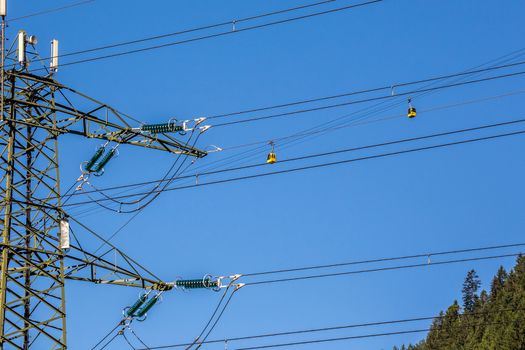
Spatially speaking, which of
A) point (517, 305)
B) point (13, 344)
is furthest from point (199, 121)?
point (517, 305)

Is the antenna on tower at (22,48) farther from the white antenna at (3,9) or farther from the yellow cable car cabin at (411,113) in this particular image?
the yellow cable car cabin at (411,113)

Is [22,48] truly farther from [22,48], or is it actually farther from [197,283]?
[197,283]

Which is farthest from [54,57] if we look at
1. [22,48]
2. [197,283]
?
[197,283]

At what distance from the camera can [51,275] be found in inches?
1624

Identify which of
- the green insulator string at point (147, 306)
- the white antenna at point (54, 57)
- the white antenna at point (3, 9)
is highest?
the white antenna at point (3, 9)

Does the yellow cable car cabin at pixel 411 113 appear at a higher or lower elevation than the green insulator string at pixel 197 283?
higher

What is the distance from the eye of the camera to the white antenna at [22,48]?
44325 mm

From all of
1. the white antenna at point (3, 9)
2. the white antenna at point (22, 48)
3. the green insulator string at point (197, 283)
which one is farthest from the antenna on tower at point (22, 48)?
the green insulator string at point (197, 283)

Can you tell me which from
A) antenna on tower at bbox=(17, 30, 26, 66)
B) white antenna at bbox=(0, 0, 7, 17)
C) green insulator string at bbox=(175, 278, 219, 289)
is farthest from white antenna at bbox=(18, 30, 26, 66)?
green insulator string at bbox=(175, 278, 219, 289)

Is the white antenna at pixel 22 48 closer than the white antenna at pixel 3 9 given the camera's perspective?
Yes

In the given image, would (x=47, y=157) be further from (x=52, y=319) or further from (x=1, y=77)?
(x=52, y=319)

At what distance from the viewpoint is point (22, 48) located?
4475 cm

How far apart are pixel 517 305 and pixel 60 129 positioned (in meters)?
157

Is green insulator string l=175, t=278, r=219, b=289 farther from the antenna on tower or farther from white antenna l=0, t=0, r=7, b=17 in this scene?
white antenna l=0, t=0, r=7, b=17
